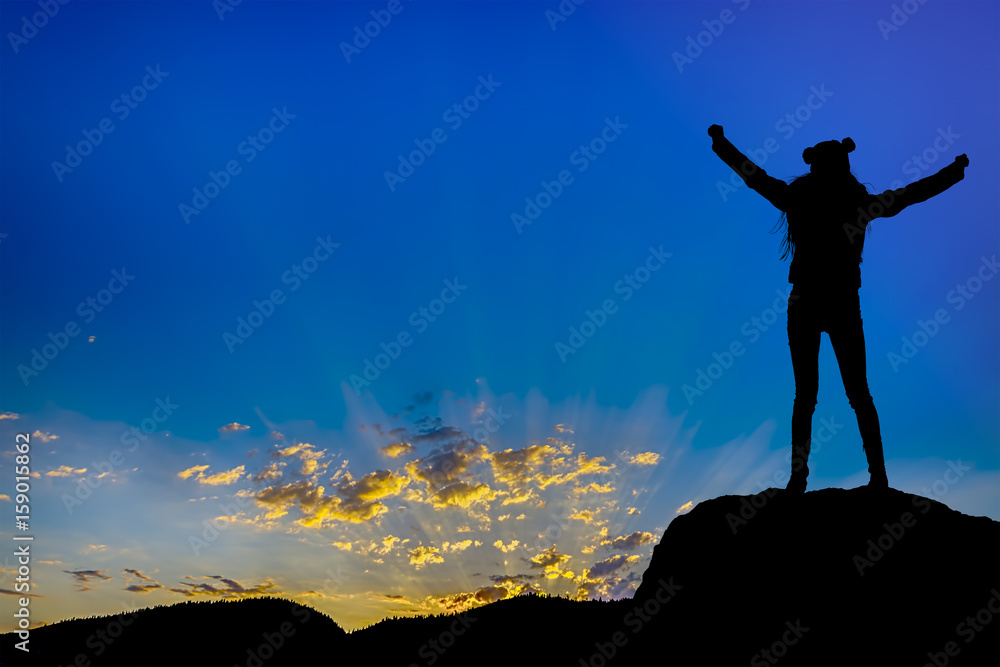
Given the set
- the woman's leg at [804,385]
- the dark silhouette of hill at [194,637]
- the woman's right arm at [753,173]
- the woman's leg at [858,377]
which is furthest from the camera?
the dark silhouette of hill at [194,637]

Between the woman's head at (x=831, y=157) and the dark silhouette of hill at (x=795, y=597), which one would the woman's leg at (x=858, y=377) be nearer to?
the dark silhouette of hill at (x=795, y=597)

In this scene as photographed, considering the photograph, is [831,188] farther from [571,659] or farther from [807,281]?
[571,659]

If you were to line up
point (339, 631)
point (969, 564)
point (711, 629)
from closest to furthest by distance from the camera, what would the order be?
1. point (969, 564)
2. point (711, 629)
3. point (339, 631)

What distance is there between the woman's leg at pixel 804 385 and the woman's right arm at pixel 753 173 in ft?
4.22

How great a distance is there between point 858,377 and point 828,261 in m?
1.43

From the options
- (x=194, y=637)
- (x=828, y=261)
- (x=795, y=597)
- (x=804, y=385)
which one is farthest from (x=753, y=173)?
(x=194, y=637)

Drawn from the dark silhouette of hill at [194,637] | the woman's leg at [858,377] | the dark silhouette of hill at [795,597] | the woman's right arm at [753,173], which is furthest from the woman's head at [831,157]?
the dark silhouette of hill at [194,637]

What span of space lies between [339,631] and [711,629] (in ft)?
26.5

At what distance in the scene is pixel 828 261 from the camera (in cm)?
785

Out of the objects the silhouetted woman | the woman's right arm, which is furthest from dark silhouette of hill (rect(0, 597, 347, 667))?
the woman's right arm

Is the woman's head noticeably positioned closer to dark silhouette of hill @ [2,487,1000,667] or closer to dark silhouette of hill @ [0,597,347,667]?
dark silhouette of hill @ [2,487,1000,667]

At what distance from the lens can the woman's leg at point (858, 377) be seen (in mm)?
7707

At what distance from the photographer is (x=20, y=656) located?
11586mm

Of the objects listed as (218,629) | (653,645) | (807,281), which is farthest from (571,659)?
(218,629)
